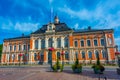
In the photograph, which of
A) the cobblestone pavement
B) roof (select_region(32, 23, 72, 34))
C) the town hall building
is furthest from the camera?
roof (select_region(32, 23, 72, 34))

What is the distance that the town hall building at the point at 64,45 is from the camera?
34.2 meters

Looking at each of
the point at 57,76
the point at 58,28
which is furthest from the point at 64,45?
the point at 57,76

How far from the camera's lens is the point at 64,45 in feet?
121

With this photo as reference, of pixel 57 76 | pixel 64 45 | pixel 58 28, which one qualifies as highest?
pixel 58 28

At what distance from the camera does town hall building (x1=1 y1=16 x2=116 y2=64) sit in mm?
34250

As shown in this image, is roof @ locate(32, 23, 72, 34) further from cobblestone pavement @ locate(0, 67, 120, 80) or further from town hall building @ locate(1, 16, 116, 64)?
cobblestone pavement @ locate(0, 67, 120, 80)

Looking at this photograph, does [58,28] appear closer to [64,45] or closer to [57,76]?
[64,45]

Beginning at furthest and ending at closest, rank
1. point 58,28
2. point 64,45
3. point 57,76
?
point 58,28
point 64,45
point 57,76

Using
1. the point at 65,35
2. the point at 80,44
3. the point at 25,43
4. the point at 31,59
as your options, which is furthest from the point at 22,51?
the point at 80,44

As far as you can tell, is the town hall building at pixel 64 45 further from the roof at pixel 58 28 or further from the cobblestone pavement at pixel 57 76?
the cobblestone pavement at pixel 57 76

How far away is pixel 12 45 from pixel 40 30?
1340 centimetres

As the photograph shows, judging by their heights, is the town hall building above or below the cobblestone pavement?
above

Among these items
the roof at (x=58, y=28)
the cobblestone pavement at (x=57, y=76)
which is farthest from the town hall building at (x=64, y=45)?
the cobblestone pavement at (x=57, y=76)

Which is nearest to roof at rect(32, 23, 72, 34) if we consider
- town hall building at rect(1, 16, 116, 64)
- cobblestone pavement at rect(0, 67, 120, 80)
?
town hall building at rect(1, 16, 116, 64)
